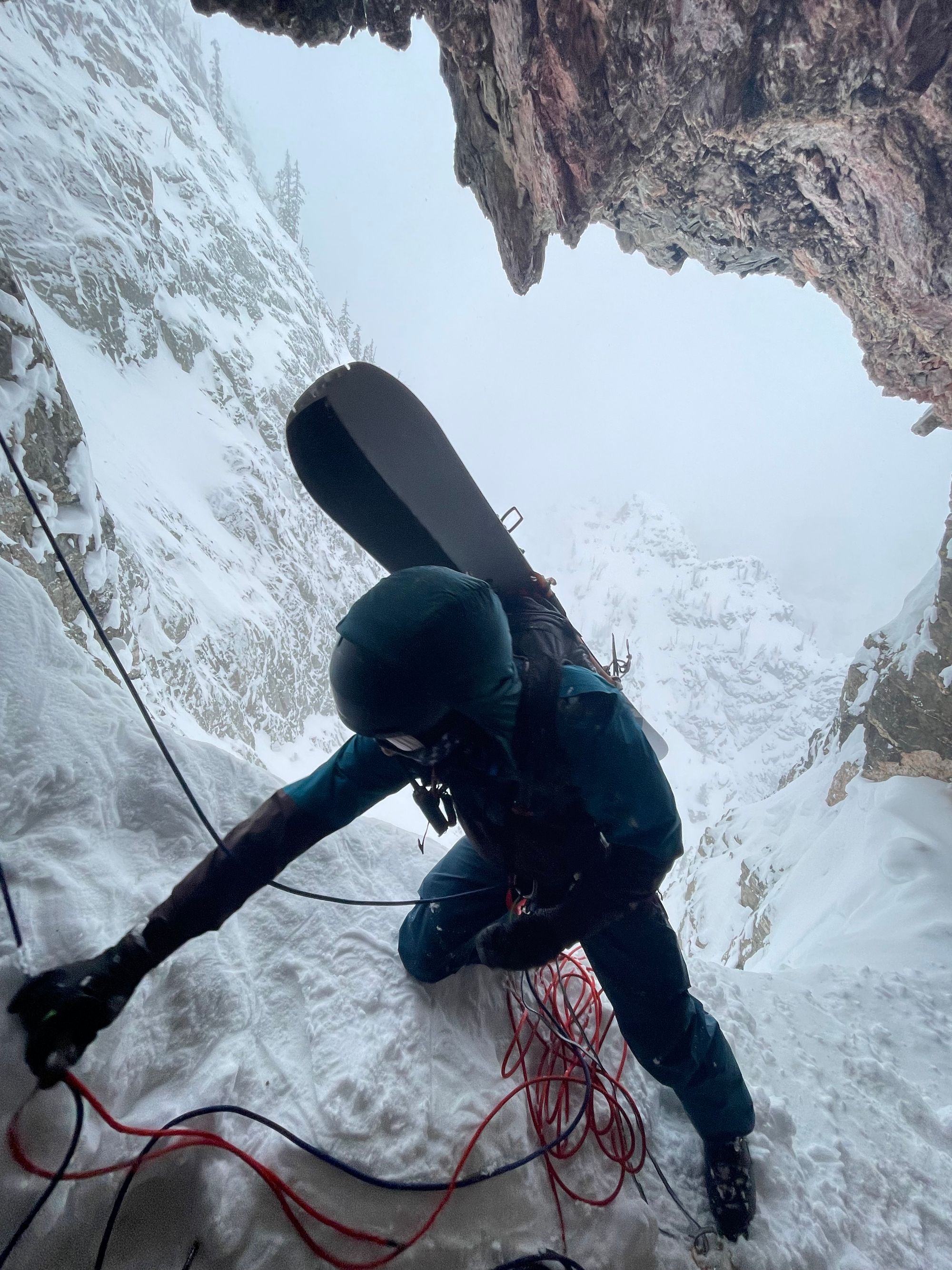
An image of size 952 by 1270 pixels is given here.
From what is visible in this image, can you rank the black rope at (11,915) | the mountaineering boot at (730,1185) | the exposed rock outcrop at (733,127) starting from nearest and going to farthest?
1. the black rope at (11,915)
2. the mountaineering boot at (730,1185)
3. the exposed rock outcrop at (733,127)

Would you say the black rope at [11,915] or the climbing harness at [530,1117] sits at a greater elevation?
the black rope at [11,915]

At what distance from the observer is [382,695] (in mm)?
1271

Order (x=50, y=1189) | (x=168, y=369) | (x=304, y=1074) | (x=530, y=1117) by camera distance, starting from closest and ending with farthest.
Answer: (x=50, y=1189), (x=304, y=1074), (x=530, y=1117), (x=168, y=369)

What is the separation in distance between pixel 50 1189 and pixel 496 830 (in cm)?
119

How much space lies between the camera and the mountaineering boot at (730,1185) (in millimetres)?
1595

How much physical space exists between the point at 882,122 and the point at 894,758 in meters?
4.98

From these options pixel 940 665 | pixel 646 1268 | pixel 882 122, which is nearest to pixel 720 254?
pixel 882 122

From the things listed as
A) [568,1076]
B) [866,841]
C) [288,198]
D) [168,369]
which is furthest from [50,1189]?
[288,198]

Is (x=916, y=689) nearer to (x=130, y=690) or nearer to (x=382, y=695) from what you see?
(x=382, y=695)

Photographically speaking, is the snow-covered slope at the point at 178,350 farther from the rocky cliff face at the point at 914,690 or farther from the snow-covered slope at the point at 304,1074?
the rocky cliff face at the point at 914,690

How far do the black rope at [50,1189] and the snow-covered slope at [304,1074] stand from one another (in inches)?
0.8

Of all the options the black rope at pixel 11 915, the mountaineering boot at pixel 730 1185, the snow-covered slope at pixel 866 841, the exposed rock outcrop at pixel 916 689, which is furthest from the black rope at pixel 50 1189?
the exposed rock outcrop at pixel 916 689

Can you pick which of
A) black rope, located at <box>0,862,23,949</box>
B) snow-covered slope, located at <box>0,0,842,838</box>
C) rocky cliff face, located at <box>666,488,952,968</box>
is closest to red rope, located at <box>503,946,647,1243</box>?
black rope, located at <box>0,862,23,949</box>

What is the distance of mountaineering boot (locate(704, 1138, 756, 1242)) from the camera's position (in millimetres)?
1595
